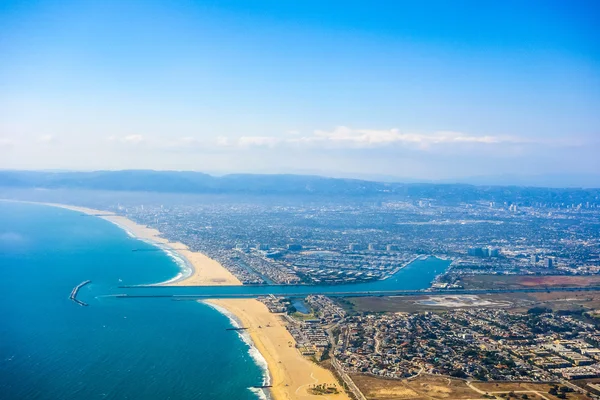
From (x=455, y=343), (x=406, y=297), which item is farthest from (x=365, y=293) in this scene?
(x=455, y=343)

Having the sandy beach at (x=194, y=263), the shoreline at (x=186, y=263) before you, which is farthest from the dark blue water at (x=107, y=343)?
the sandy beach at (x=194, y=263)

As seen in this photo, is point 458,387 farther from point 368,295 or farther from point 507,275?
point 507,275

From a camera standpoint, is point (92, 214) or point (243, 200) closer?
point (92, 214)

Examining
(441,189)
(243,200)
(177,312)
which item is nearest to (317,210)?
(243,200)

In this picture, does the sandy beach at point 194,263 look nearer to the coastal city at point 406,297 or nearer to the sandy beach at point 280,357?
the coastal city at point 406,297

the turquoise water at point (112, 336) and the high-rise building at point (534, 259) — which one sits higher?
the high-rise building at point (534, 259)

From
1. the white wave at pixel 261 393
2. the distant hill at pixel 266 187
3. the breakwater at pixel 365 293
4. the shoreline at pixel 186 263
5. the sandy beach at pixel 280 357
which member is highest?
the distant hill at pixel 266 187

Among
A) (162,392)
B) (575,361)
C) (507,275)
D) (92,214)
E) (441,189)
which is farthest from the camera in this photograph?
(441,189)
